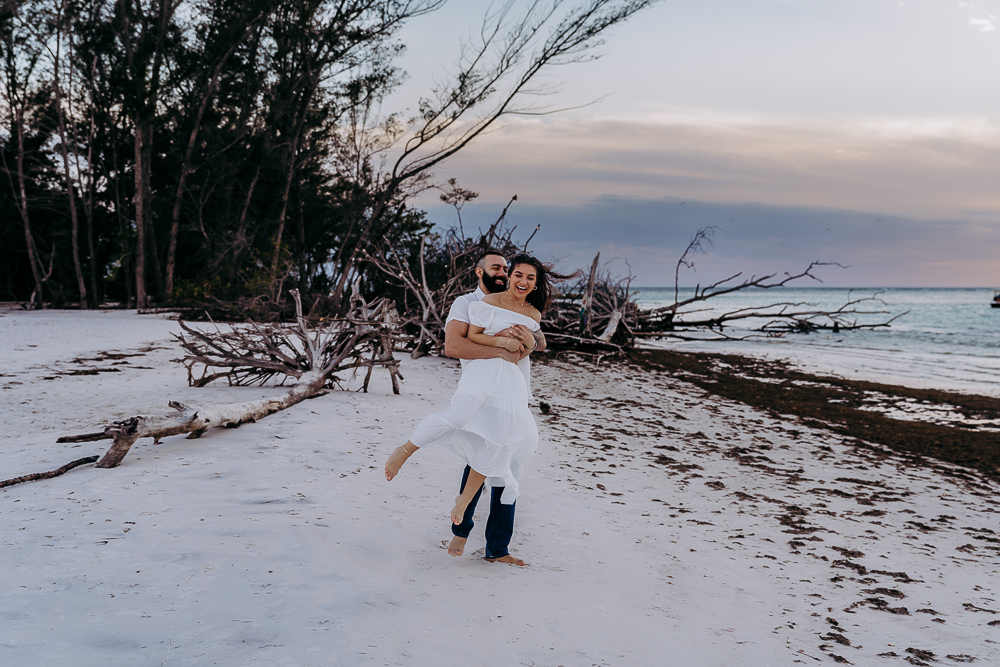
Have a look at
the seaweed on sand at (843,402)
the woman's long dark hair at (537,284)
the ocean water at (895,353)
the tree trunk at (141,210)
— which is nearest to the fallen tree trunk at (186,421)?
the woman's long dark hair at (537,284)

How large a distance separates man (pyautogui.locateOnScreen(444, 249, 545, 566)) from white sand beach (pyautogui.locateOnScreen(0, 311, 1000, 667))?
11 centimetres

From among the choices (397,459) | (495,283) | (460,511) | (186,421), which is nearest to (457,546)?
(460,511)

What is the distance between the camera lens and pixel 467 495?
128 inches

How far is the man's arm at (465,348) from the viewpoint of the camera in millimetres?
3176

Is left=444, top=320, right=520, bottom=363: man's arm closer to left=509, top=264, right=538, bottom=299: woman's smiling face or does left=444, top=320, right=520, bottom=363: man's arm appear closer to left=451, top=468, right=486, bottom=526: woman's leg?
left=509, top=264, right=538, bottom=299: woman's smiling face

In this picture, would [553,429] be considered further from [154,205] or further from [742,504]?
[154,205]

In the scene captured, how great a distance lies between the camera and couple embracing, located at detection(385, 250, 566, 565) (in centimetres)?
315

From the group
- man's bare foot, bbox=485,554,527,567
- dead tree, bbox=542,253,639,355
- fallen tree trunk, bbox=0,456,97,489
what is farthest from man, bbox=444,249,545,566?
dead tree, bbox=542,253,639,355

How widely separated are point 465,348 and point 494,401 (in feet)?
1.01

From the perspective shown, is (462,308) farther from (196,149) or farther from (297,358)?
(196,149)

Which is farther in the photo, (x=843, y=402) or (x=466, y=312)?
(x=843, y=402)

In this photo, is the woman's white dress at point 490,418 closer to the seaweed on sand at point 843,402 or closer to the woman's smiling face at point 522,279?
the woman's smiling face at point 522,279

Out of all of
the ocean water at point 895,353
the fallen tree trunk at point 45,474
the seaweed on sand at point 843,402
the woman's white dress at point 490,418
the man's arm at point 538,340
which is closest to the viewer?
the woman's white dress at point 490,418

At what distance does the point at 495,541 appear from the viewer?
10.8 ft
